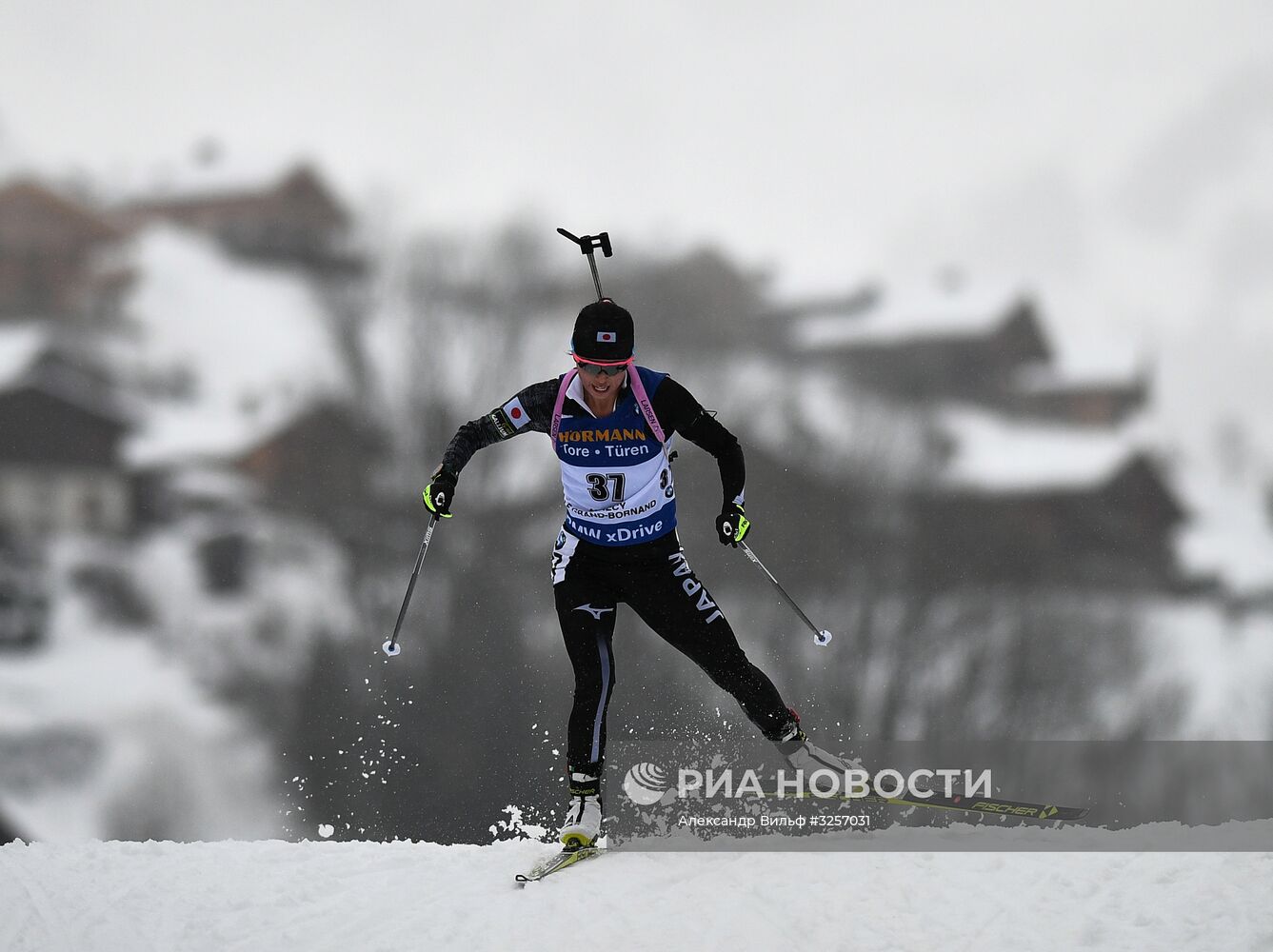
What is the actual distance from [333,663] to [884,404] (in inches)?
457

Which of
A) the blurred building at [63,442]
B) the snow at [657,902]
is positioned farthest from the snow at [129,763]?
the snow at [657,902]

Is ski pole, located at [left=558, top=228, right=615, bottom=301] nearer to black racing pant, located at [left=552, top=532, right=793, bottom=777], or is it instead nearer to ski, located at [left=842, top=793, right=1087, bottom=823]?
black racing pant, located at [left=552, top=532, right=793, bottom=777]

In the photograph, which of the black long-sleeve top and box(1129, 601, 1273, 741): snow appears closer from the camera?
the black long-sleeve top

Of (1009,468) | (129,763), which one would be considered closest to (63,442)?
(129,763)

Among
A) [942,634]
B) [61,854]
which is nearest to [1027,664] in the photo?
[942,634]

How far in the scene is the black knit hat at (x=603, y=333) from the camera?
3.59 m

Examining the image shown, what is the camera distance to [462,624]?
→ 1722cm

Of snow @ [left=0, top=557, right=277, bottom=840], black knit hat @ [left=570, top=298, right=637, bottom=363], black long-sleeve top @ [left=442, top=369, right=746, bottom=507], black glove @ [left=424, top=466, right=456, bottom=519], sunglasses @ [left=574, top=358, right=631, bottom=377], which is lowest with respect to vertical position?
snow @ [left=0, top=557, right=277, bottom=840]

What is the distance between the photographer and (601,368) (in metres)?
3.65

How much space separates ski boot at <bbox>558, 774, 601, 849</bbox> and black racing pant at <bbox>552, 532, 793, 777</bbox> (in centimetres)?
5

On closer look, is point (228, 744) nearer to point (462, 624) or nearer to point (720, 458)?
point (462, 624)

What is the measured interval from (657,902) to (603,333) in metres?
1.91

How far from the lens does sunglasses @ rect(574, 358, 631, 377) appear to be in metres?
3.64

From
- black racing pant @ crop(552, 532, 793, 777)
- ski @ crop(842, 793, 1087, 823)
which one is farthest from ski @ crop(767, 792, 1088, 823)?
black racing pant @ crop(552, 532, 793, 777)
